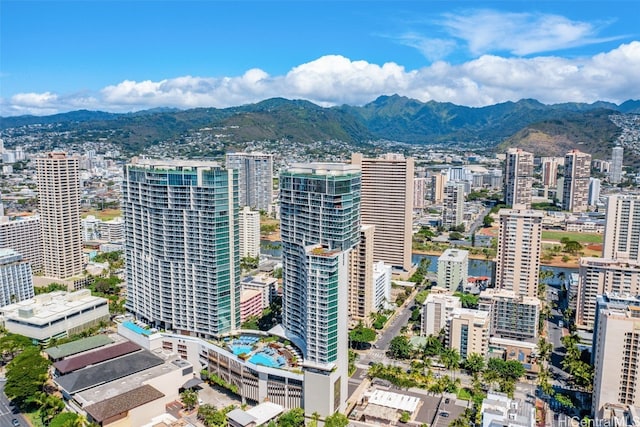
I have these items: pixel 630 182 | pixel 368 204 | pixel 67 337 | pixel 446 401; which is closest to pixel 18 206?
pixel 67 337

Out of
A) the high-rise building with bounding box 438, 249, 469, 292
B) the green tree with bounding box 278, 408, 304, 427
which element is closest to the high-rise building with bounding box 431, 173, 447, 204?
the high-rise building with bounding box 438, 249, 469, 292

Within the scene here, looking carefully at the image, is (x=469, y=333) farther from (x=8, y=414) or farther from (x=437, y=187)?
(x=437, y=187)

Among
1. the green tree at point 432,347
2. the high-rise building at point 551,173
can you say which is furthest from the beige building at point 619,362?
the high-rise building at point 551,173

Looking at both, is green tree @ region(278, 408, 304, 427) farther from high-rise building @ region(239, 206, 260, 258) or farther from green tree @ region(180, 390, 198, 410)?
high-rise building @ region(239, 206, 260, 258)

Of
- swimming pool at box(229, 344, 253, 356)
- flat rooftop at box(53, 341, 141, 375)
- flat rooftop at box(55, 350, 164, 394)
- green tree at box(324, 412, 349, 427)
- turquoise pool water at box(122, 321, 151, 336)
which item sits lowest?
green tree at box(324, 412, 349, 427)

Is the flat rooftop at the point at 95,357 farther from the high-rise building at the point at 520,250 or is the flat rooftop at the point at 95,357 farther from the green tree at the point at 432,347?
the high-rise building at the point at 520,250

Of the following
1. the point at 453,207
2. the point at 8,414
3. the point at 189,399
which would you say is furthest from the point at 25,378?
the point at 453,207

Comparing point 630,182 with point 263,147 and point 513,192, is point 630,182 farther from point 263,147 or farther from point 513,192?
point 263,147
